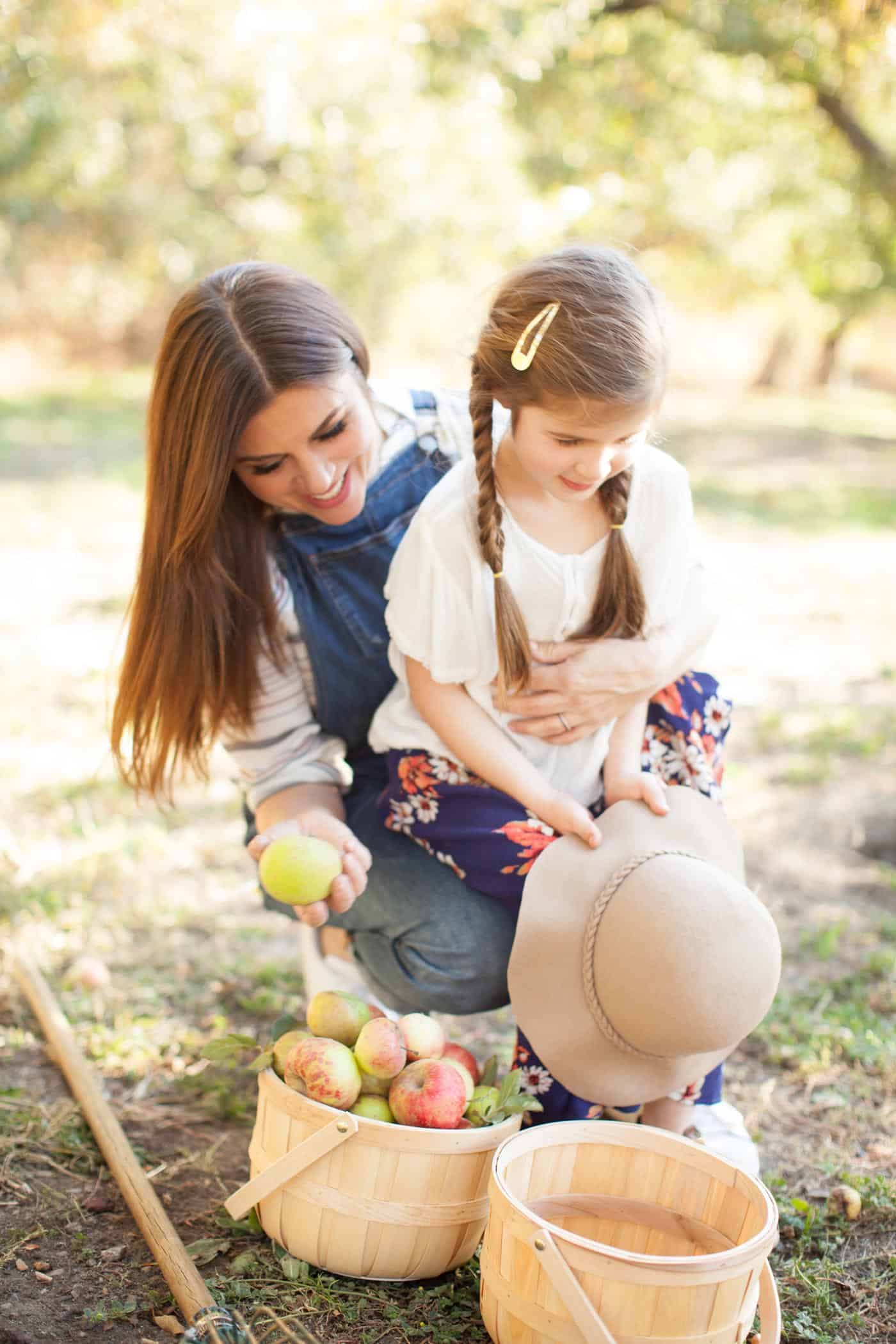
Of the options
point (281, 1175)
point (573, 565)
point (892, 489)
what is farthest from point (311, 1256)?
point (892, 489)

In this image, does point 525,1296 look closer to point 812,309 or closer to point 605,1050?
point 605,1050

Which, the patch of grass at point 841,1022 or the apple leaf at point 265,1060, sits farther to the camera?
the patch of grass at point 841,1022

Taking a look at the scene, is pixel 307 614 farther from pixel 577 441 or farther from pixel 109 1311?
pixel 109 1311

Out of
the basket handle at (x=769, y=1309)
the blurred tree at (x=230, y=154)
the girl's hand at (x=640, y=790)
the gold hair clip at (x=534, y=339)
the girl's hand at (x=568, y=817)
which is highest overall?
the blurred tree at (x=230, y=154)

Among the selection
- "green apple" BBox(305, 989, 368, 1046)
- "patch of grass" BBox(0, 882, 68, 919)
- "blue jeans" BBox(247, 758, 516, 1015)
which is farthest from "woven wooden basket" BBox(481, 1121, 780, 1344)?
"patch of grass" BBox(0, 882, 68, 919)

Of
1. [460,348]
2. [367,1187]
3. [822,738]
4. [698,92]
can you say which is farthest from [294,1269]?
[698,92]

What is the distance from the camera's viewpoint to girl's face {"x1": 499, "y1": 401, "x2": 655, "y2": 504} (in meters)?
1.96

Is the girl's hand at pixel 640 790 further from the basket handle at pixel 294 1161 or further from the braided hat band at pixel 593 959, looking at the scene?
the basket handle at pixel 294 1161

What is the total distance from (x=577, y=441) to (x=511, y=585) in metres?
0.30

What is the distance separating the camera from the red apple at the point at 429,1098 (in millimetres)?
1841

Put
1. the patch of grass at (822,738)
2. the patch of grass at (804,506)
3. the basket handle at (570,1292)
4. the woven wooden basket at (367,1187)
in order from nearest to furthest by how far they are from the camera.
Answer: the basket handle at (570,1292) → the woven wooden basket at (367,1187) → the patch of grass at (822,738) → the patch of grass at (804,506)

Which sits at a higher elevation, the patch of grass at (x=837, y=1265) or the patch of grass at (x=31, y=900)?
the patch of grass at (x=837, y=1265)

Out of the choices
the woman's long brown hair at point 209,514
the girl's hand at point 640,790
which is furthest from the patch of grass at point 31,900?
the girl's hand at point 640,790

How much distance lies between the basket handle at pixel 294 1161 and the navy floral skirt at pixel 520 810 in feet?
1.17
